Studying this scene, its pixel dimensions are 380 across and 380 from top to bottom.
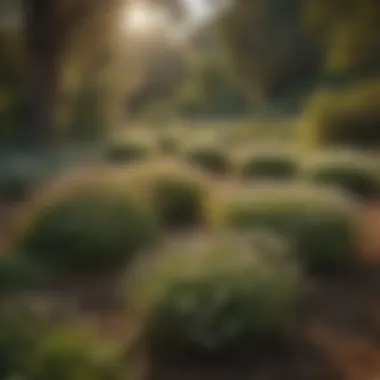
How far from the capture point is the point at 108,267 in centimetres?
212

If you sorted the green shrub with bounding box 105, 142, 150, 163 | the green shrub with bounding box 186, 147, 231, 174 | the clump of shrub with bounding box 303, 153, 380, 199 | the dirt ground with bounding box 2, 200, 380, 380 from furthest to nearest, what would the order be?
the green shrub with bounding box 186, 147, 231, 174 → the clump of shrub with bounding box 303, 153, 380, 199 → the green shrub with bounding box 105, 142, 150, 163 → the dirt ground with bounding box 2, 200, 380, 380

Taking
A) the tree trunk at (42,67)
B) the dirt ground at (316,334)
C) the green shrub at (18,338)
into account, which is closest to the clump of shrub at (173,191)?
the tree trunk at (42,67)

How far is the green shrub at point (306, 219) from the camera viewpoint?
2.17 m

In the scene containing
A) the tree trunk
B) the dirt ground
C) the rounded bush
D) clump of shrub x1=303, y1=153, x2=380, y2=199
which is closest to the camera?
the dirt ground

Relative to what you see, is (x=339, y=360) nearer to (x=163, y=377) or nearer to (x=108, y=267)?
(x=163, y=377)

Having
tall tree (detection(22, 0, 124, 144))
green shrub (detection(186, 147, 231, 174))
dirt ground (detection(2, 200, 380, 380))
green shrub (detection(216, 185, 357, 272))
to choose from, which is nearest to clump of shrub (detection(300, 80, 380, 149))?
green shrub (detection(216, 185, 357, 272))

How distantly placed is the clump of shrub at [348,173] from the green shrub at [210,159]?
0.91ft

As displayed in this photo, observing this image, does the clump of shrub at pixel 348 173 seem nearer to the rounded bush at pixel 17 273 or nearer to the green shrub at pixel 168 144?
the green shrub at pixel 168 144

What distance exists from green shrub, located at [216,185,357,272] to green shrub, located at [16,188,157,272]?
29cm

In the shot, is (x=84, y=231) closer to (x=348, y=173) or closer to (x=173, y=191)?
(x=173, y=191)

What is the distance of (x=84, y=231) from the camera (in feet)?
7.06

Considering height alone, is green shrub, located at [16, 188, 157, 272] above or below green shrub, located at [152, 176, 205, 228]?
below

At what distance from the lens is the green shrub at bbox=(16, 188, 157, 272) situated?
2.11 meters

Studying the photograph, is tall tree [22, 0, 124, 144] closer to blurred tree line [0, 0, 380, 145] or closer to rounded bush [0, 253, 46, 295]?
blurred tree line [0, 0, 380, 145]
